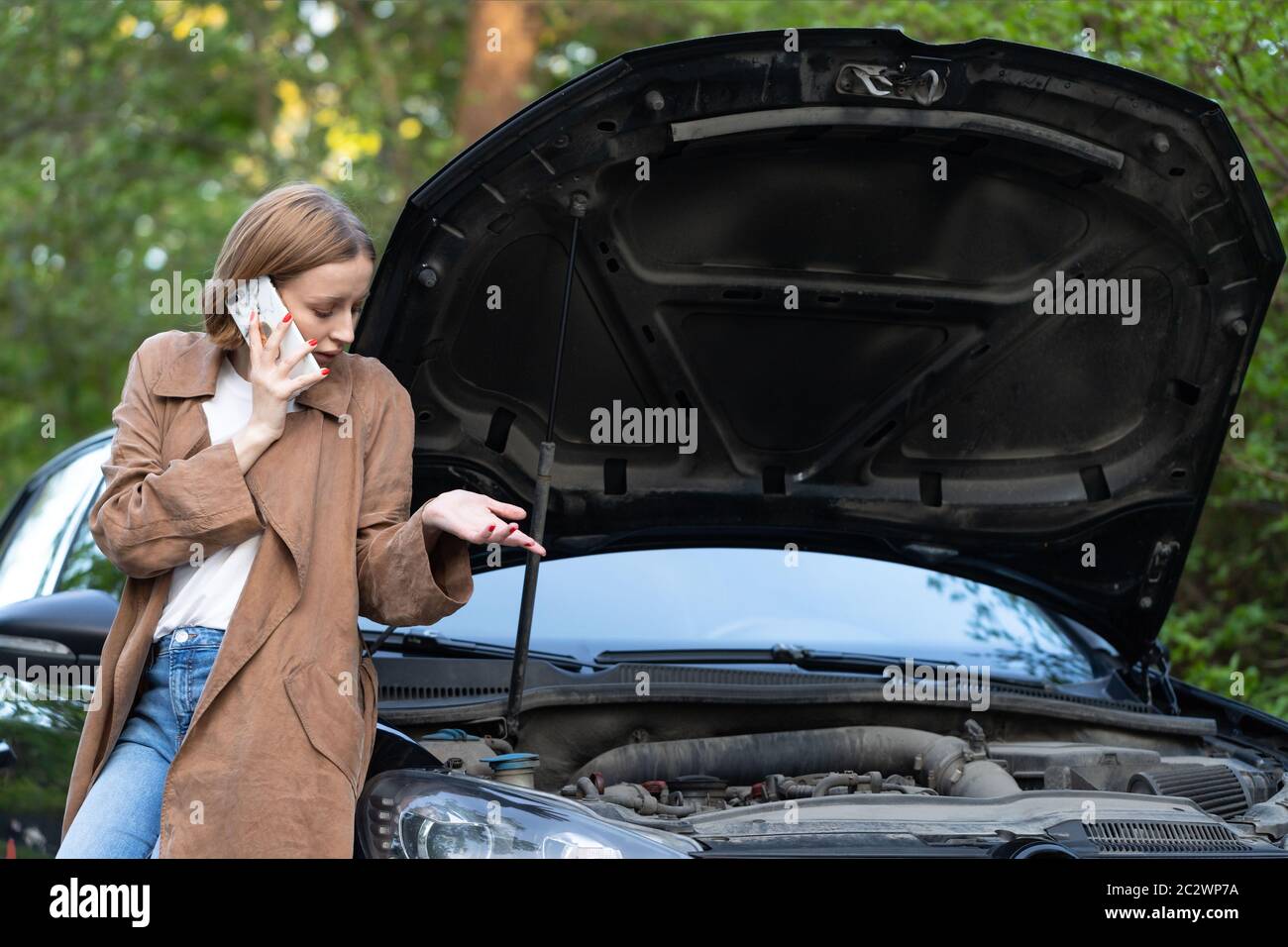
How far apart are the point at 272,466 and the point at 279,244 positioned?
1.21 feet

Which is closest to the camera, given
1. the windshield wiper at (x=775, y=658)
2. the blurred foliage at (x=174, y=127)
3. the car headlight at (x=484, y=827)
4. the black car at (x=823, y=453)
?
the car headlight at (x=484, y=827)

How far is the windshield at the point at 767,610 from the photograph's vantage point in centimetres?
366

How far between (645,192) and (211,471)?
1.37 metres

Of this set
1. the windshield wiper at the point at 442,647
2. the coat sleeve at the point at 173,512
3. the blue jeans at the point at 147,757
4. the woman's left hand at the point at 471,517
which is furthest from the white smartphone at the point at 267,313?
the windshield wiper at the point at 442,647

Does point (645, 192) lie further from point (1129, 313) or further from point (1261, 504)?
point (1261, 504)

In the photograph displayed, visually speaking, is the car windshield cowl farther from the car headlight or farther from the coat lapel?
the coat lapel

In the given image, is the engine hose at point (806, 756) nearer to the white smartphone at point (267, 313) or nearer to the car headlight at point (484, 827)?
the car headlight at point (484, 827)

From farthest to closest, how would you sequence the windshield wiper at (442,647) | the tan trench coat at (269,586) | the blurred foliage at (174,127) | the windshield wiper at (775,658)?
the blurred foliage at (174,127)
the windshield wiper at (775,658)
the windshield wiper at (442,647)
the tan trench coat at (269,586)

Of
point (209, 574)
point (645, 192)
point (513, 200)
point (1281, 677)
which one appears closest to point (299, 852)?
point (209, 574)

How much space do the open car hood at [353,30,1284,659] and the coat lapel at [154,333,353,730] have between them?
589 mm

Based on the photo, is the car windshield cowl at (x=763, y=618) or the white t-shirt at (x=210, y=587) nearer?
the white t-shirt at (x=210, y=587)

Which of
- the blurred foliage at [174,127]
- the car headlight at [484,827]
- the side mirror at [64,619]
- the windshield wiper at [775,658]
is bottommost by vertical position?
the car headlight at [484,827]

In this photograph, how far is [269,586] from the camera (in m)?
2.31

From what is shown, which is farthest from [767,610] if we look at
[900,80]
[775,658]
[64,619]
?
[64,619]
